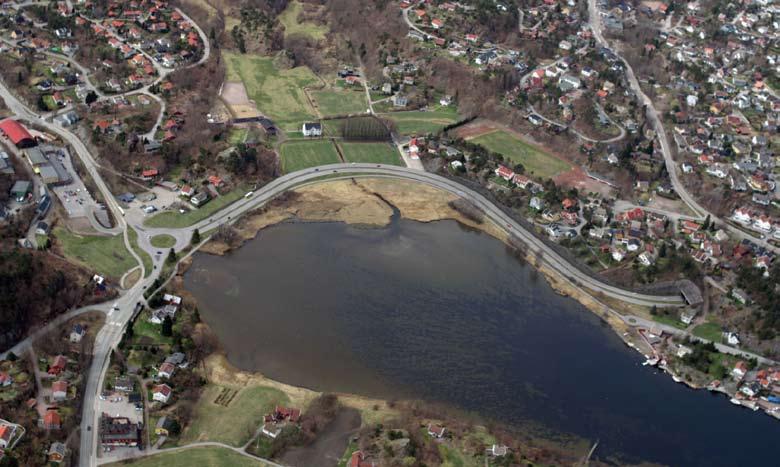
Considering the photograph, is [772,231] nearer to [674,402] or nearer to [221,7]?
[674,402]

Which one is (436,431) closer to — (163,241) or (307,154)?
(163,241)

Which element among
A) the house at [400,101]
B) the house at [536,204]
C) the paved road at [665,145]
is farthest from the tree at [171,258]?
the paved road at [665,145]

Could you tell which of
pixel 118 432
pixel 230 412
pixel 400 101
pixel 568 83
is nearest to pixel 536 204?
pixel 400 101

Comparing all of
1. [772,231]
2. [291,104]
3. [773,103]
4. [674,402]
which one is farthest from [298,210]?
[773,103]

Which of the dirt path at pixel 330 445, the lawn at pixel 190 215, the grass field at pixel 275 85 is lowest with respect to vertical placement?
the grass field at pixel 275 85

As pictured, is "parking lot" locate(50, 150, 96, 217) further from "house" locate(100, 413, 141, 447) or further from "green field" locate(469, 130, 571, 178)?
"green field" locate(469, 130, 571, 178)

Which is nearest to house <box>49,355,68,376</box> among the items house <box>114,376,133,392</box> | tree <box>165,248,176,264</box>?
house <box>114,376,133,392</box>

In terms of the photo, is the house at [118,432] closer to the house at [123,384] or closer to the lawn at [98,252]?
the house at [123,384]
